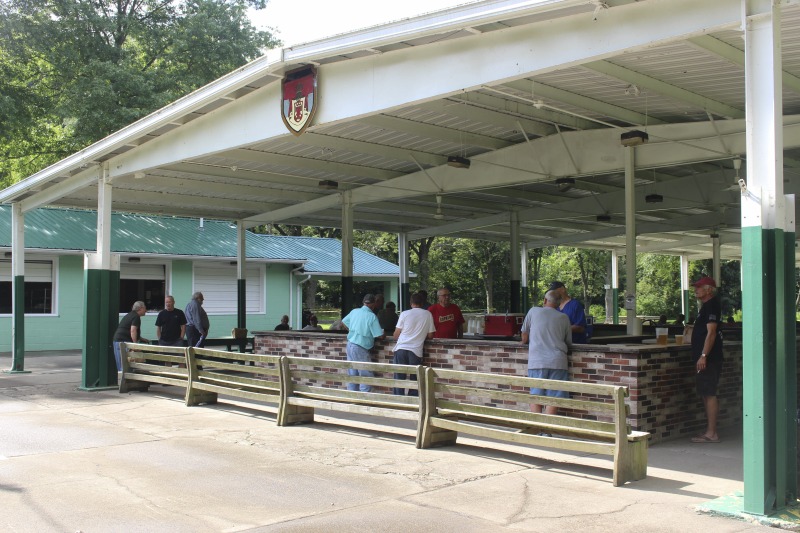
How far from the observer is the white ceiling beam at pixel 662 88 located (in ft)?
31.3

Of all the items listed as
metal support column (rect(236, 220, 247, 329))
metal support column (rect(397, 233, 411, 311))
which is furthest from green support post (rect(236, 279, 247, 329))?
metal support column (rect(397, 233, 411, 311))

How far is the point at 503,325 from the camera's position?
51.4ft

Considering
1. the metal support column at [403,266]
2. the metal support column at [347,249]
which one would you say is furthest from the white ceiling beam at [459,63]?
the metal support column at [403,266]

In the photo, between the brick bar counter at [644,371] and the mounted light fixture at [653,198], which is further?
the mounted light fixture at [653,198]

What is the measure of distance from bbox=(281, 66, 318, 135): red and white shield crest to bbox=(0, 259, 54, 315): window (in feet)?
51.3

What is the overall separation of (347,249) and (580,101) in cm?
853

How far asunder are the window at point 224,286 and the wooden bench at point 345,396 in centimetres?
1718

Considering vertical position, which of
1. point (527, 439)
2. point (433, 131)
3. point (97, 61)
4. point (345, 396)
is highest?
point (97, 61)

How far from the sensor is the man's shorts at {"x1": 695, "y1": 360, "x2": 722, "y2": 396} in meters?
9.20

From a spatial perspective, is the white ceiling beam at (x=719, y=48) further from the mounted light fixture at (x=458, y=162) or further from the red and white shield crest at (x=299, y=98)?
the mounted light fixture at (x=458, y=162)

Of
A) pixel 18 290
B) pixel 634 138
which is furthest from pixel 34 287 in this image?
pixel 634 138

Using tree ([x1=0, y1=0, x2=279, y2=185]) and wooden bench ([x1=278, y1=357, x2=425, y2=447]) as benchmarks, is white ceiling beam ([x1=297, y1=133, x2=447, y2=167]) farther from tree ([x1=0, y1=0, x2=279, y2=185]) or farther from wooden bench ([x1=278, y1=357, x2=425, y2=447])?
tree ([x1=0, y1=0, x2=279, y2=185])

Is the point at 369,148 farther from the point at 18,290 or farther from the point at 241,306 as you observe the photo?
the point at 241,306

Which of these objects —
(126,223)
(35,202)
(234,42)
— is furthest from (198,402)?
(234,42)
